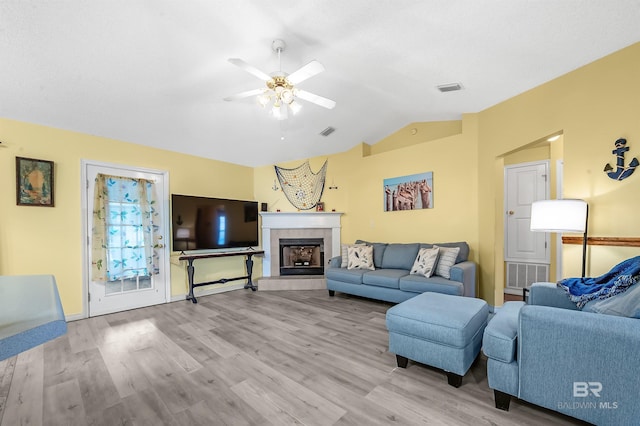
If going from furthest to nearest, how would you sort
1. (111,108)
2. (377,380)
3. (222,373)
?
(111,108) < (222,373) < (377,380)

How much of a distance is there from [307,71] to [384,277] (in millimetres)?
2697

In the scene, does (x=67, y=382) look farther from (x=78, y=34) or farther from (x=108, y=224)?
(x=78, y=34)

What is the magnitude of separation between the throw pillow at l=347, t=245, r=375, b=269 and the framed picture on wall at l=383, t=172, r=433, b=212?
0.85 metres

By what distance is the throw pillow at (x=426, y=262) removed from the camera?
3.43 m

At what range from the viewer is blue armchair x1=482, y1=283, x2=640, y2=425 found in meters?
1.25

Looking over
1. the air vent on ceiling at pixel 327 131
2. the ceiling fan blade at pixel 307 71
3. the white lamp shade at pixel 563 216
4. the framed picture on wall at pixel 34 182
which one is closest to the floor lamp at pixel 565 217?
the white lamp shade at pixel 563 216

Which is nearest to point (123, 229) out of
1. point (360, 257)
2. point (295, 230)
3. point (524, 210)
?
point (295, 230)

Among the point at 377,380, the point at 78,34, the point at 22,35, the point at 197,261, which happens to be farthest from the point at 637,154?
the point at 197,261

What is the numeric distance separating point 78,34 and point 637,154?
4.62 m

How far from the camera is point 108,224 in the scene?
364 centimetres

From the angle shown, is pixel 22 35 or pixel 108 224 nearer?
pixel 22 35

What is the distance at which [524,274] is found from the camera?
4.21m

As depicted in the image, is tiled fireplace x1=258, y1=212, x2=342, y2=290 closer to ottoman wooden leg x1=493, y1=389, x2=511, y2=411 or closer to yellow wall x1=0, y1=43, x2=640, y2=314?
yellow wall x1=0, y1=43, x2=640, y2=314

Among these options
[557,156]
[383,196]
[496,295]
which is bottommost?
[496,295]
